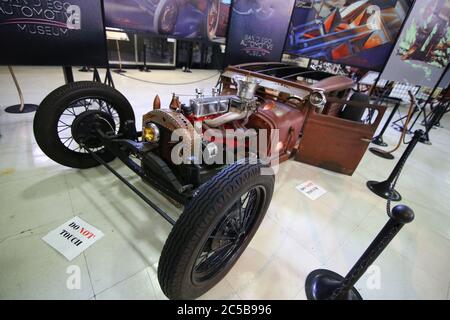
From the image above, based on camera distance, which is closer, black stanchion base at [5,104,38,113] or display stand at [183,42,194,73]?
black stanchion base at [5,104,38,113]

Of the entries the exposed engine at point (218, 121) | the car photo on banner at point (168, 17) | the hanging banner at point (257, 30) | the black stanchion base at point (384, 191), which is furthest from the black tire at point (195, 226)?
the hanging banner at point (257, 30)

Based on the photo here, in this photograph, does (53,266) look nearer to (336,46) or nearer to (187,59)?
(336,46)

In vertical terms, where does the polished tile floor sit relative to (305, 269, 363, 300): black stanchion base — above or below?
below

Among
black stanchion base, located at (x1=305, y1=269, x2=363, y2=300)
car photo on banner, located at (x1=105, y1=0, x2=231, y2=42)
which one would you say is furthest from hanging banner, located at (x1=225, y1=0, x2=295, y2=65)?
black stanchion base, located at (x1=305, y1=269, x2=363, y2=300)

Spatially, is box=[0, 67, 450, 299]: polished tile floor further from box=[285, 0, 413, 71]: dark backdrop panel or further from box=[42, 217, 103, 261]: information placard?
box=[285, 0, 413, 71]: dark backdrop panel

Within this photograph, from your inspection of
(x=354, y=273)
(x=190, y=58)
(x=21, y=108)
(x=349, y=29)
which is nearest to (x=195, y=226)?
(x=354, y=273)

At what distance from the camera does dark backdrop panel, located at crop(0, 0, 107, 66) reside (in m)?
1.88

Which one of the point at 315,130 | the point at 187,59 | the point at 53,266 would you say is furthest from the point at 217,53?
the point at 53,266

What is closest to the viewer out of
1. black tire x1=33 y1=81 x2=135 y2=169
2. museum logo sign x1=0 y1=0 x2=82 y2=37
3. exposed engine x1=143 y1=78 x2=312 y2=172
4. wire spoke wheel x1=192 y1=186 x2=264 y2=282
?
wire spoke wheel x1=192 y1=186 x2=264 y2=282

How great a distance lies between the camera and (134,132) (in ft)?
5.73

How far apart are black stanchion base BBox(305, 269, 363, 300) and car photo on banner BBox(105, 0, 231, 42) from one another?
121 inches

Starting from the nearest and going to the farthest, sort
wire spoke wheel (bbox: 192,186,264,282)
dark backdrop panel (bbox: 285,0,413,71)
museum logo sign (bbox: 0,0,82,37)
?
wire spoke wheel (bbox: 192,186,264,282) < museum logo sign (bbox: 0,0,82,37) < dark backdrop panel (bbox: 285,0,413,71)

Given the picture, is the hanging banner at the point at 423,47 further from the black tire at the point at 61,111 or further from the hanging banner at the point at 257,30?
the black tire at the point at 61,111

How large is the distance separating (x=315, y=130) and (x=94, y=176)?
234 centimetres
